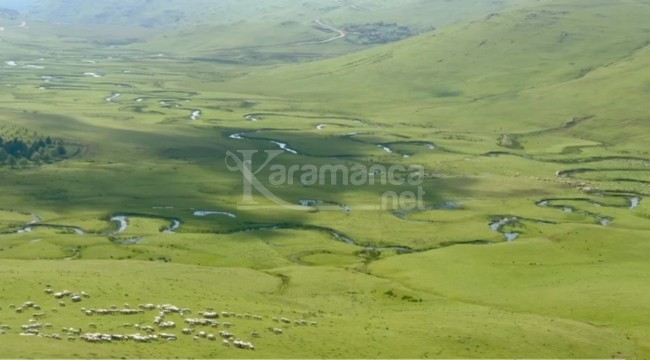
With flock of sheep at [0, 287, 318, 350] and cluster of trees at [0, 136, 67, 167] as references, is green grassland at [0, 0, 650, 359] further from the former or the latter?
cluster of trees at [0, 136, 67, 167]

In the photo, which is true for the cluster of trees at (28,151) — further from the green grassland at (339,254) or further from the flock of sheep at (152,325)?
the flock of sheep at (152,325)

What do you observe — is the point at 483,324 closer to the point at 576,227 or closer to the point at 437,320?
the point at 437,320

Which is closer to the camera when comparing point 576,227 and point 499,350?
point 499,350

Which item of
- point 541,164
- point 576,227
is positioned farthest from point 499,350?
point 541,164

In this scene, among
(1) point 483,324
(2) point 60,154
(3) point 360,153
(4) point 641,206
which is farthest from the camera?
(3) point 360,153

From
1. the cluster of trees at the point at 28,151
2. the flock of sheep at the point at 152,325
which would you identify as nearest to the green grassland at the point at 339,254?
the flock of sheep at the point at 152,325
